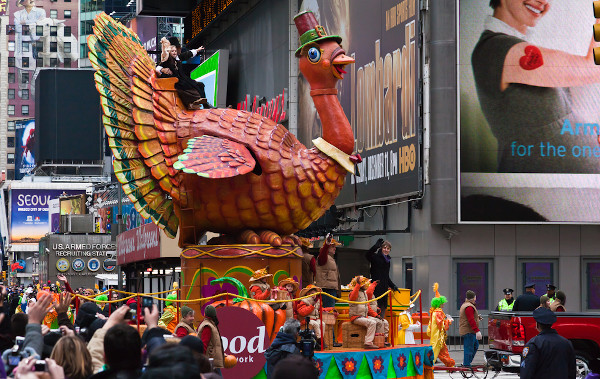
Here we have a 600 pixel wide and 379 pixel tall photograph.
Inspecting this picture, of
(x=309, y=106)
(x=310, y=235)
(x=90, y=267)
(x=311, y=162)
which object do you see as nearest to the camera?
(x=311, y=162)

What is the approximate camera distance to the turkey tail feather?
19.5 metres

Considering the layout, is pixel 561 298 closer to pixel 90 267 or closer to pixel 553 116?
pixel 553 116

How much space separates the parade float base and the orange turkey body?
2.86 metres

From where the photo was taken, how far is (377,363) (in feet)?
57.1

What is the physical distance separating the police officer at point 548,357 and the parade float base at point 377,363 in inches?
201

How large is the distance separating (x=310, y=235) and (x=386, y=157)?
183 inches

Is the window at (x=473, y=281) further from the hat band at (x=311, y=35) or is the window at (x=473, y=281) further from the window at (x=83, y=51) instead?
the window at (x=83, y=51)

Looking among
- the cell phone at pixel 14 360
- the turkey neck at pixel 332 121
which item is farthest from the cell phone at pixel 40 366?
the turkey neck at pixel 332 121

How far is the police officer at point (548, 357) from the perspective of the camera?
457 inches

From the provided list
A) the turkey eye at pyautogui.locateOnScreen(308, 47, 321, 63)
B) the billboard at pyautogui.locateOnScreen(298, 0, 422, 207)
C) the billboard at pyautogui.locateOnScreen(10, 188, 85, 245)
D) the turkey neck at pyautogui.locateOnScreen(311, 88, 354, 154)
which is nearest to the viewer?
the turkey eye at pyautogui.locateOnScreen(308, 47, 321, 63)

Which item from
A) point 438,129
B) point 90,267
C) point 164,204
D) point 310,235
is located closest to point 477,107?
point 438,129

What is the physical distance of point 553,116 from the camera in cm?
3181

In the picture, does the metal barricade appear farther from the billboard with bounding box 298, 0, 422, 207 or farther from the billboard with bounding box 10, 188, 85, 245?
the billboard with bounding box 10, 188, 85, 245

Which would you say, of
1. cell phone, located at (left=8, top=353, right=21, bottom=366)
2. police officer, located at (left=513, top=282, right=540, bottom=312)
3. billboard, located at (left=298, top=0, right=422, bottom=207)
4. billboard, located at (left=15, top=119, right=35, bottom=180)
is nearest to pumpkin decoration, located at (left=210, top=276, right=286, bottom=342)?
police officer, located at (left=513, top=282, right=540, bottom=312)
